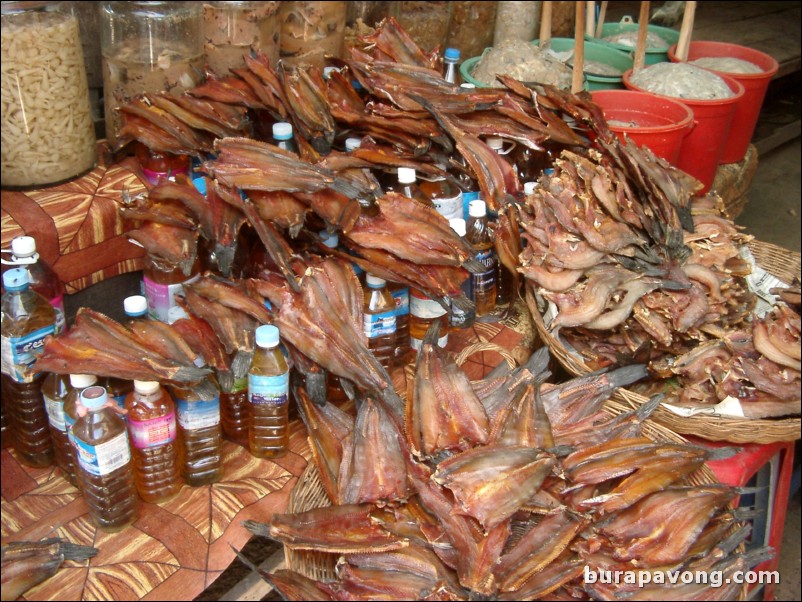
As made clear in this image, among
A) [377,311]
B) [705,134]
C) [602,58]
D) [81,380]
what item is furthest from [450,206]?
[602,58]

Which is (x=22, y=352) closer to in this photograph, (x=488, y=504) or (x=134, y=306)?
(x=134, y=306)

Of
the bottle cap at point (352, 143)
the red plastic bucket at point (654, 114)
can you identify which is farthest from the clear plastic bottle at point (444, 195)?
the red plastic bucket at point (654, 114)

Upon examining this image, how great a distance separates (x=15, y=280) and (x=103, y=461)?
0.48 m

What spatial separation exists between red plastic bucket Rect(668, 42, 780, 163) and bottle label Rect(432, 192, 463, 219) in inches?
81.4

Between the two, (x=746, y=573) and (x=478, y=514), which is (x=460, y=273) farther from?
(x=746, y=573)

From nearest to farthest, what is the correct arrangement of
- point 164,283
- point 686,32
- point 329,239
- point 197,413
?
point 197,413 < point 164,283 < point 329,239 < point 686,32

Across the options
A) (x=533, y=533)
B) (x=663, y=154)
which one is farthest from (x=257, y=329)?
(x=663, y=154)

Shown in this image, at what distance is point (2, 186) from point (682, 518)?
2065 millimetres

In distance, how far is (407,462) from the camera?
1.82 metres

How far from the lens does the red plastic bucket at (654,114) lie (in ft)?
9.72

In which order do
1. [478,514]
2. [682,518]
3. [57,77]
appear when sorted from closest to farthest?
[478,514] < [682,518] < [57,77]

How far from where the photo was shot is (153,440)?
1.71m

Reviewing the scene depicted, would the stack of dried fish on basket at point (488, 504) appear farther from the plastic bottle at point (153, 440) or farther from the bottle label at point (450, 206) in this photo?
the bottle label at point (450, 206)

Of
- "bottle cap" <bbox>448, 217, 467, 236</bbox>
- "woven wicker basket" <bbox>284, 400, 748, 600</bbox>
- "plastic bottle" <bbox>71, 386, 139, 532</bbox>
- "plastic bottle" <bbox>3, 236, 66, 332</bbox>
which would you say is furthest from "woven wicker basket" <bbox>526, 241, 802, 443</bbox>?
"plastic bottle" <bbox>3, 236, 66, 332</bbox>
